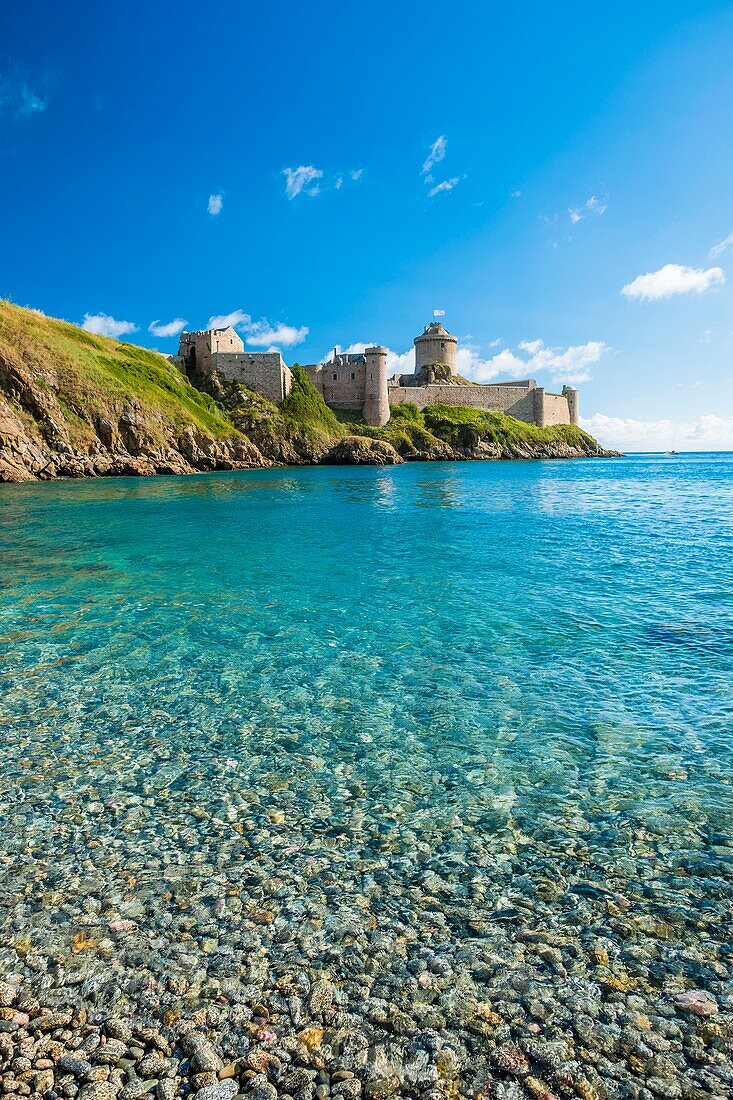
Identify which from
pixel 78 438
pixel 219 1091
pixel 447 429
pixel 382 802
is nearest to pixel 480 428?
pixel 447 429

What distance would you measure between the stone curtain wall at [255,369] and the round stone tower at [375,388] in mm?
20277

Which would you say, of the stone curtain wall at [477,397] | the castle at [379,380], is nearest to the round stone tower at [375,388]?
the castle at [379,380]

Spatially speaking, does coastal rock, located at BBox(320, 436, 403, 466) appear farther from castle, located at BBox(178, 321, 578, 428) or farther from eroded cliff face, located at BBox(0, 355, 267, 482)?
eroded cliff face, located at BBox(0, 355, 267, 482)

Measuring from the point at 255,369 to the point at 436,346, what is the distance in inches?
1946

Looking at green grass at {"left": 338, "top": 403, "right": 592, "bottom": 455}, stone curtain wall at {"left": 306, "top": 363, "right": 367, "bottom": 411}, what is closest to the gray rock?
green grass at {"left": 338, "top": 403, "right": 592, "bottom": 455}

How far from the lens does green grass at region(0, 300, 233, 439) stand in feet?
190

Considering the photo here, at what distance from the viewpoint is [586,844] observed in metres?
5.45

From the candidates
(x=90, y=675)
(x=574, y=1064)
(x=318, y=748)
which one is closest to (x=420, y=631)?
(x=318, y=748)

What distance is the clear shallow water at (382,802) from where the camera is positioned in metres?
4.07

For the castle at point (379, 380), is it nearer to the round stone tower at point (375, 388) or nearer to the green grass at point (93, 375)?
the round stone tower at point (375, 388)

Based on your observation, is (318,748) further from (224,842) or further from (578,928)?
(578,928)

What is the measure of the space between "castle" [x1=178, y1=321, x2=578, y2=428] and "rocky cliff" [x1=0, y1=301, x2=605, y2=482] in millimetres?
3638

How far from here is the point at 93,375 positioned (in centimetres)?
6366

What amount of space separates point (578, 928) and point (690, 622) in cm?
950
